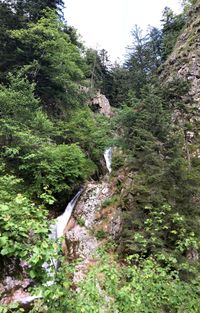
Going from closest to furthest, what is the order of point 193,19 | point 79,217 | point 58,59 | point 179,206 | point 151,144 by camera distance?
point 179,206 < point 151,144 < point 79,217 < point 58,59 < point 193,19

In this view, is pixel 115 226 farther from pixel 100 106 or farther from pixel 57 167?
pixel 100 106

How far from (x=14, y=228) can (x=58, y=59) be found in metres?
16.4

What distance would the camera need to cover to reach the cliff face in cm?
A: 1389

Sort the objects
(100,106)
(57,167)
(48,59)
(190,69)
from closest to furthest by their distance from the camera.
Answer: (57,167), (48,59), (190,69), (100,106)

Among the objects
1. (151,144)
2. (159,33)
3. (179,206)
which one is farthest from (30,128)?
(159,33)

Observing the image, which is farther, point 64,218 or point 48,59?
point 48,59

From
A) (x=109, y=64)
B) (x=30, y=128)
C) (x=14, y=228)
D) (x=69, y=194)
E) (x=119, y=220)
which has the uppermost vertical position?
(x=109, y=64)

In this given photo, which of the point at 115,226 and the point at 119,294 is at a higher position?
the point at 119,294

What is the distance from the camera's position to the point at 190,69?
699 inches

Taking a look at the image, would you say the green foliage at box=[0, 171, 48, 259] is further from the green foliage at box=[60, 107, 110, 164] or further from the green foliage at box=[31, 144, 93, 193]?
the green foliage at box=[60, 107, 110, 164]

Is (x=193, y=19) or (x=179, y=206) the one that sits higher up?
(x=193, y=19)

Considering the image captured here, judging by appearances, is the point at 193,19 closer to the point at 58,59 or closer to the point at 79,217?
the point at 58,59

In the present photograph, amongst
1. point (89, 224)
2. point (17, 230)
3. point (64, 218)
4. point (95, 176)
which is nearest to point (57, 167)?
point (64, 218)

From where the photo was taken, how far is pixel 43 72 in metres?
17.6
